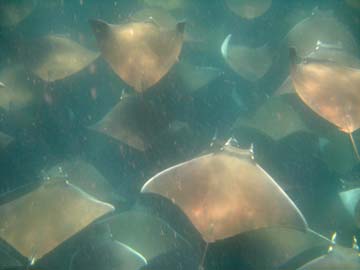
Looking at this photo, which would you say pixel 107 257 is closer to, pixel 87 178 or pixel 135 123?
pixel 87 178

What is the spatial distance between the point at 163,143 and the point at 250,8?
186 inches

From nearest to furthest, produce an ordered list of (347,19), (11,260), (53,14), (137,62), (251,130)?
(11,260), (137,62), (251,130), (347,19), (53,14)

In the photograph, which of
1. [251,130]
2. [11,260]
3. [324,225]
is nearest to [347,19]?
[251,130]

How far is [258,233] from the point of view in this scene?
4.35 metres

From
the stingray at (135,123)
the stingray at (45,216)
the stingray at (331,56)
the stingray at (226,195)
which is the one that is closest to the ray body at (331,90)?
the stingray at (331,56)

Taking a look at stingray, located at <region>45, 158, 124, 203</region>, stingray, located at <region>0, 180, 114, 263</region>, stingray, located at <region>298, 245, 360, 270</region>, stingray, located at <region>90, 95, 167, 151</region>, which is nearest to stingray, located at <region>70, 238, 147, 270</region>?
stingray, located at <region>0, 180, 114, 263</region>

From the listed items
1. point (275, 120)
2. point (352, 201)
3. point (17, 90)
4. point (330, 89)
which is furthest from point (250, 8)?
point (17, 90)

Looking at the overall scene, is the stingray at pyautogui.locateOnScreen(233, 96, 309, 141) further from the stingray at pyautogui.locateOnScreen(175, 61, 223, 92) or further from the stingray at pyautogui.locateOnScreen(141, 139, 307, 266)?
the stingray at pyautogui.locateOnScreen(141, 139, 307, 266)

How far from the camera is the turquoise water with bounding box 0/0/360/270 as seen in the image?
4559 millimetres

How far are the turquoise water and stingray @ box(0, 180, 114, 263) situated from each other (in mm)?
56

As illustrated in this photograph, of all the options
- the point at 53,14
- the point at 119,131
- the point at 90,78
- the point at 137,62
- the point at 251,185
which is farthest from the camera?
the point at 53,14

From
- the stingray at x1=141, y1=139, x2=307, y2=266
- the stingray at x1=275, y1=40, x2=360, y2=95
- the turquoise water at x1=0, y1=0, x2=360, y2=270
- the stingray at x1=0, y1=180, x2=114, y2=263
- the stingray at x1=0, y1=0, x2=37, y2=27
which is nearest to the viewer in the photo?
the stingray at x1=141, y1=139, x2=307, y2=266

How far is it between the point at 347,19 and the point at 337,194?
448 cm

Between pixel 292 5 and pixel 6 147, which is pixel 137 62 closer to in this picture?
pixel 6 147
